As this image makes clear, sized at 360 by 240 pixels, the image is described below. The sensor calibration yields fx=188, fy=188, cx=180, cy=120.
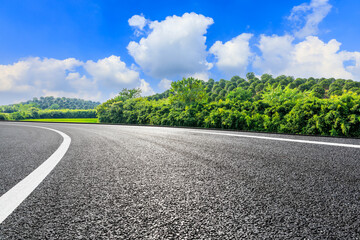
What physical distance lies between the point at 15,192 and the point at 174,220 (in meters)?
1.69

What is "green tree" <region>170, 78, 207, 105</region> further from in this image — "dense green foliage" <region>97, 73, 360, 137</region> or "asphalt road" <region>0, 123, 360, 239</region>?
"asphalt road" <region>0, 123, 360, 239</region>

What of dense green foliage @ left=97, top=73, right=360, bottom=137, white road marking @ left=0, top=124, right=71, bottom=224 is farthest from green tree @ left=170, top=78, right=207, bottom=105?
white road marking @ left=0, top=124, right=71, bottom=224

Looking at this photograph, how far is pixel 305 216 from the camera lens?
50.0 inches

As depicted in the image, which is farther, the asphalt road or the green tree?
the green tree

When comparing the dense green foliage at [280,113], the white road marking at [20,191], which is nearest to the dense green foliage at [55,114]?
the dense green foliage at [280,113]

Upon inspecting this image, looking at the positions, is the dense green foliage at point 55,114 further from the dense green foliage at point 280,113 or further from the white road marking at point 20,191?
the white road marking at point 20,191

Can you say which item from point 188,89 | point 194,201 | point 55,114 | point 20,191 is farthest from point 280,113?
point 55,114

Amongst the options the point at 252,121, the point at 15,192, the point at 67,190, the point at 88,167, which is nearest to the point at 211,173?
the point at 67,190

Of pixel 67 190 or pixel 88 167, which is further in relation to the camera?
pixel 88 167

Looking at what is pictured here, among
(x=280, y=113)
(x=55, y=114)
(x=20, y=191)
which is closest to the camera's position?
(x=20, y=191)

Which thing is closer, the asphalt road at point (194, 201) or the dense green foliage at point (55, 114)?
the asphalt road at point (194, 201)

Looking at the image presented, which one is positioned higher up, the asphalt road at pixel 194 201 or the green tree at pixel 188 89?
the green tree at pixel 188 89

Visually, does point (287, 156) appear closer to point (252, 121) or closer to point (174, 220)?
point (174, 220)

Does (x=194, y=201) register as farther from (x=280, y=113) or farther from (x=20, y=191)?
(x=280, y=113)
